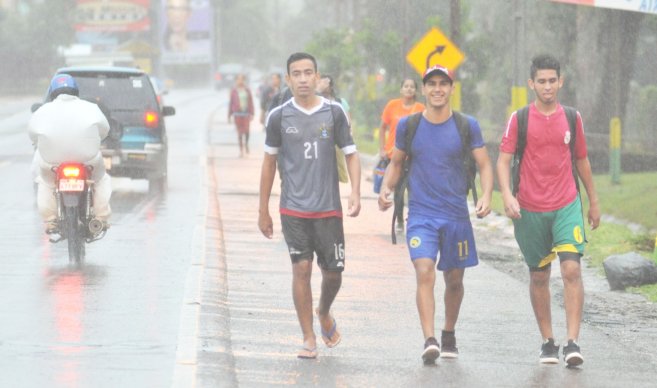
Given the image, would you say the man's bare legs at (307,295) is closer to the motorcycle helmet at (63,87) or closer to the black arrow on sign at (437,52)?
the motorcycle helmet at (63,87)

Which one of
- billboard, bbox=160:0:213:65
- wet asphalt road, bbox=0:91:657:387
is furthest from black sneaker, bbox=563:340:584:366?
billboard, bbox=160:0:213:65

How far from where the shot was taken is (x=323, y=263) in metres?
8.98

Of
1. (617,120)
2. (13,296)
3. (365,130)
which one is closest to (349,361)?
Result: (13,296)

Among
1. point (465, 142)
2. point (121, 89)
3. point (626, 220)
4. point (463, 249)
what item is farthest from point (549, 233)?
point (121, 89)

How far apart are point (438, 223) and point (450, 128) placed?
56 centimetres

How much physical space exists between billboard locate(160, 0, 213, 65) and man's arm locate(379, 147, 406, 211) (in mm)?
118443

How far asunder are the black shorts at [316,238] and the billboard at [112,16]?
114 metres

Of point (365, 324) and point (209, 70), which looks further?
point (209, 70)

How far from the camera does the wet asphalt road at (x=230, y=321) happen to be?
8.24m

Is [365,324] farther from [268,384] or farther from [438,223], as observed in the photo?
[268,384]

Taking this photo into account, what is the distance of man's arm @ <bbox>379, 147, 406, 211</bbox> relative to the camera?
29.4ft

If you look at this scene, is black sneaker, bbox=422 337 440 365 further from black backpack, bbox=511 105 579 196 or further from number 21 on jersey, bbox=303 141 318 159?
number 21 on jersey, bbox=303 141 318 159

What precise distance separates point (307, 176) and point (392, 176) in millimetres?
562

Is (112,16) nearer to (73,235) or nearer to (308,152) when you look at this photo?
(73,235)
